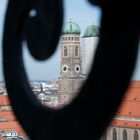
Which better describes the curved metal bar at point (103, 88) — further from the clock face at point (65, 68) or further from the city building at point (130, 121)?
the clock face at point (65, 68)

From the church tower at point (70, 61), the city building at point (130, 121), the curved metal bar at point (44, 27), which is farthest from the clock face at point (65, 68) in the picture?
the curved metal bar at point (44, 27)

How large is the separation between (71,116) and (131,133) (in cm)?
1557

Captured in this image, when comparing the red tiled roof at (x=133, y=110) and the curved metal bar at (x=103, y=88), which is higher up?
the curved metal bar at (x=103, y=88)

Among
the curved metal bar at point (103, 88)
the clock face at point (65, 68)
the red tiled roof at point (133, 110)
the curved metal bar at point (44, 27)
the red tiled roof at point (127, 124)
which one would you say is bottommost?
the red tiled roof at point (127, 124)

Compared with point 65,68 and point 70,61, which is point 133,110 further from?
point 65,68

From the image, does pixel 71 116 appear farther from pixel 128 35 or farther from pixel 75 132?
pixel 128 35

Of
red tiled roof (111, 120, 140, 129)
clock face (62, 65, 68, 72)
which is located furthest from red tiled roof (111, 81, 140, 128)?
clock face (62, 65, 68, 72)

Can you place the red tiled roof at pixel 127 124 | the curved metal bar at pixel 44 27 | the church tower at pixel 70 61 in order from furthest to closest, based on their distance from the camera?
1. the church tower at pixel 70 61
2. the red tiled roof at pixel 127 124
3. the curved metal bar at pixel 44 27

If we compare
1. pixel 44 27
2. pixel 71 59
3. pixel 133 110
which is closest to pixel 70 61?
pixel 71 59

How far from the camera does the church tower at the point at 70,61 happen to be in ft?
57.2

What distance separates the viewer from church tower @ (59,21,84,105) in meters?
17.4

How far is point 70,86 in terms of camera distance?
1841cm

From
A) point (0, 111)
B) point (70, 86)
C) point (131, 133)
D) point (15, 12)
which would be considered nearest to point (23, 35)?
point (15, 12)

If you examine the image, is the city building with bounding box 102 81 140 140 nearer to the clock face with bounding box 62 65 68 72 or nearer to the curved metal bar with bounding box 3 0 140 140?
the clock face with bounding box 62 65 68 72
